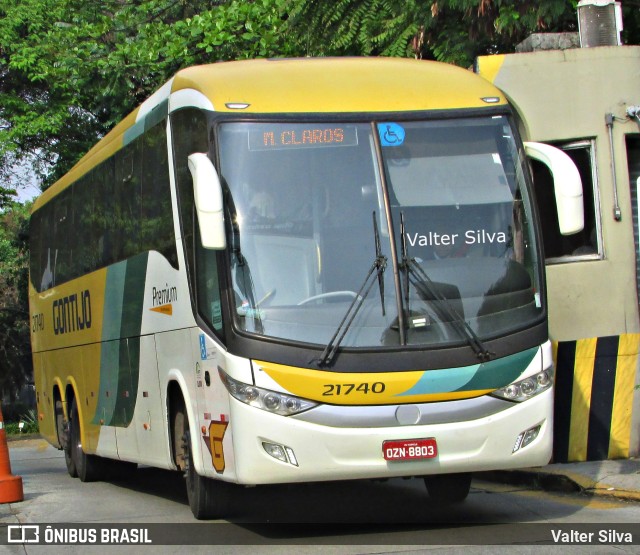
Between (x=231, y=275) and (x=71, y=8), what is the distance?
56.1 ft

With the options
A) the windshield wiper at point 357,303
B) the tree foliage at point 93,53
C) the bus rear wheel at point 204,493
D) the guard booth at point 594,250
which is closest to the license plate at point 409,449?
the windshield wiper at point 357,303

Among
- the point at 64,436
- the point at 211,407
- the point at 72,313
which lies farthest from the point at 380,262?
the point at 64,436

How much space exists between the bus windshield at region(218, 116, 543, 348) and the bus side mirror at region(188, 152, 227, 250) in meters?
0.27

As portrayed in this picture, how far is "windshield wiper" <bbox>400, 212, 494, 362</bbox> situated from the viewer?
7.99 m

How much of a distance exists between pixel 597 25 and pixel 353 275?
219 inches

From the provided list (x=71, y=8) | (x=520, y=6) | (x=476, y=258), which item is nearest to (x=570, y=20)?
(x=520, y=6)

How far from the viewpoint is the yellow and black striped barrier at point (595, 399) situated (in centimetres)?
1174

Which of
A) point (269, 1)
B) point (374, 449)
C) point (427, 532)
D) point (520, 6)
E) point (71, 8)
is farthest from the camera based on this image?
point (71, 8)

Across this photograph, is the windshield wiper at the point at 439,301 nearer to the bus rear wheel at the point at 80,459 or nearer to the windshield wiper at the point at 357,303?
the windshield wiper at the point at 357,303

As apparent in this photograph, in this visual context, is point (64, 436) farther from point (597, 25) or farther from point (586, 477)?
point (597, 25)

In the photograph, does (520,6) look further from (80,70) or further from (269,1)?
(80,70)

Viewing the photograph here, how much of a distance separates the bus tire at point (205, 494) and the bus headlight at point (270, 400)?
1495mm

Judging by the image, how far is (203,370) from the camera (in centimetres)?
873

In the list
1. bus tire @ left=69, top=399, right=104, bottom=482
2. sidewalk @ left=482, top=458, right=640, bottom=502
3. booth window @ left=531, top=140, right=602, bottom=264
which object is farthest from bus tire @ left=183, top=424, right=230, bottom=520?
bus tire @ left=69, top=399, right=104, bottom=482
